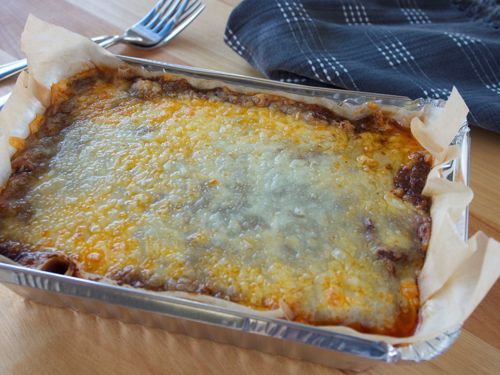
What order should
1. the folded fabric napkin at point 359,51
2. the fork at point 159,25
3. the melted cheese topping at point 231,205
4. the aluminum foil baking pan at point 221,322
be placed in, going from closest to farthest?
1. the aluminum foil baking pan at point 221,322
2. the melted cheese topping at point 231,205
3. the folded fabric napkin at point 359,51
4. the fork at point 159,25

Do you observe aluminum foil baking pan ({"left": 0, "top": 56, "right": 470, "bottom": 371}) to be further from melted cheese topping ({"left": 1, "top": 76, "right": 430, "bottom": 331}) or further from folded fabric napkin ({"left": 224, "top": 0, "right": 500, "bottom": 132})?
folded fabric napkin ({"left": 224, "top": 0, "right": 500, "bottom": 132})

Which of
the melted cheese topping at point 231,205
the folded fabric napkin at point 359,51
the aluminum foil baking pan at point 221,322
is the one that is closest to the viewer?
the aluminum foil baking pan at point 221,322

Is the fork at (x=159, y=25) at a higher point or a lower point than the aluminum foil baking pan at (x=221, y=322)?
higher

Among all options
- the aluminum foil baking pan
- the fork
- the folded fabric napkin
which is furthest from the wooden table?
the fork

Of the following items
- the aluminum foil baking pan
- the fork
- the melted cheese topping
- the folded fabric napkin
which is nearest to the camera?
the aluminum foil baking pan

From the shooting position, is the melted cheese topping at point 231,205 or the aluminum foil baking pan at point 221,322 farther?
the melted cheese topping at point 231,205

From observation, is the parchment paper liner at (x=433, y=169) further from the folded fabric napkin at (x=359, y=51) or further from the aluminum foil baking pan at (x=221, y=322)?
the folded fabric napkin at (x=359, y=51)

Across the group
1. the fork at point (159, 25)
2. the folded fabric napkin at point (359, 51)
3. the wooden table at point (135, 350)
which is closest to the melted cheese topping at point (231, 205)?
the wooden table at point (135, 350)
